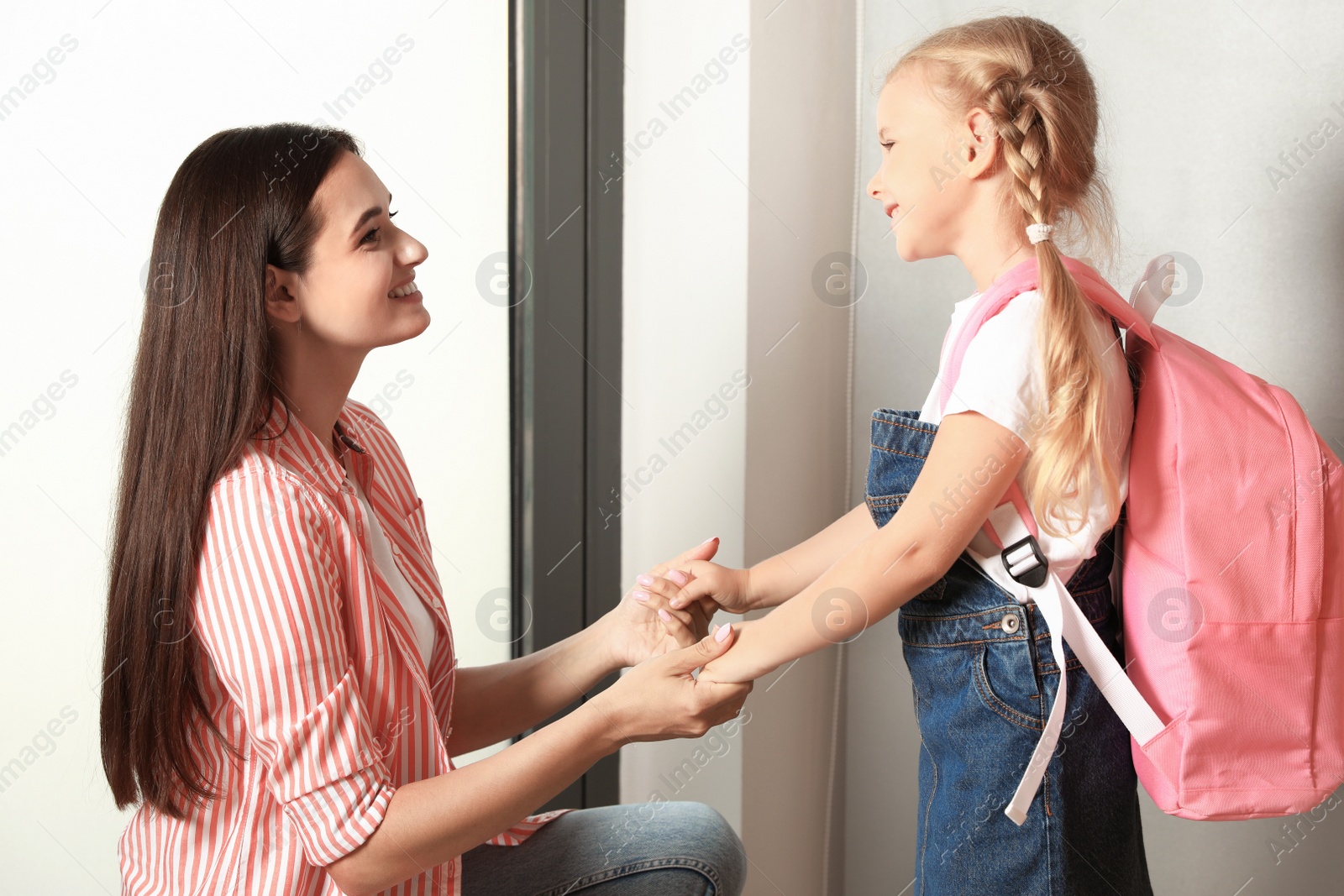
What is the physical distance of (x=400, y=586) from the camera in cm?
99

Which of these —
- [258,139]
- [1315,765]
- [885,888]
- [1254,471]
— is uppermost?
[258,139]

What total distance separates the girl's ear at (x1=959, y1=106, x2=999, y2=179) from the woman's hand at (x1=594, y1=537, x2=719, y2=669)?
0.51 m

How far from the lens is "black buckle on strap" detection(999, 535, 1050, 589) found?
0.93m

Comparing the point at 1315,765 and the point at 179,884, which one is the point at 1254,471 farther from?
the point at 179,884

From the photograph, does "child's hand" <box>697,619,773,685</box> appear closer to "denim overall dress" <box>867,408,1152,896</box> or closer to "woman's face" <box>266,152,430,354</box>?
"denim overall dress" <box>867,408,1152,896</box>

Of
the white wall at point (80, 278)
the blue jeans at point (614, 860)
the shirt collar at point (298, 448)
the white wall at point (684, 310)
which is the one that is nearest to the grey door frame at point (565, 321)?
the white wall at point (684, 310)

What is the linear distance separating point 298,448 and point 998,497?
0.64 m

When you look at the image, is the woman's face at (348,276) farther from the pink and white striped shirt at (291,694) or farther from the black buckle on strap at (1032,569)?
the black buckle on strap at (1032,569)

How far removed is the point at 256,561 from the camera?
31.6 inches

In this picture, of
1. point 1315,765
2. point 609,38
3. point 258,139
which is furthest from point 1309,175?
point 258,139

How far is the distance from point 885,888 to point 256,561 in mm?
1353

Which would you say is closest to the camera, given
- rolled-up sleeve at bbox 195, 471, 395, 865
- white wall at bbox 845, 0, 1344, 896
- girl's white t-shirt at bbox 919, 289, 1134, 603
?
rolled-up sleeve at bbox 195, 471, 395, 865

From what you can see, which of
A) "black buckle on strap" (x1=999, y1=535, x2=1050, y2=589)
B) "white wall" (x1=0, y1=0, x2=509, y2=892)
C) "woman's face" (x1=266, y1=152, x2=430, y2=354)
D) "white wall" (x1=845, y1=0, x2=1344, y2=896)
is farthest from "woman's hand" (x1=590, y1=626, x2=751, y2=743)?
"white wall" (x1=845, y1=0, x2=1344, y2=896)

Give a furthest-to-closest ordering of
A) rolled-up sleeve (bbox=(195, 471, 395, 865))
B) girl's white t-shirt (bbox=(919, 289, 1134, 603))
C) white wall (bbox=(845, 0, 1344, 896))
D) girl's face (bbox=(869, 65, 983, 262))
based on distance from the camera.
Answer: white wall (bbox=(845, 0, 1344, 896))
girl's face (bbox=(869, 65, 983, 262))
girl's white t-shirt (bbox=(919, 289, 1134, 603))
rolled-up sleeve (bbox=(195, 471, 395, 865))
